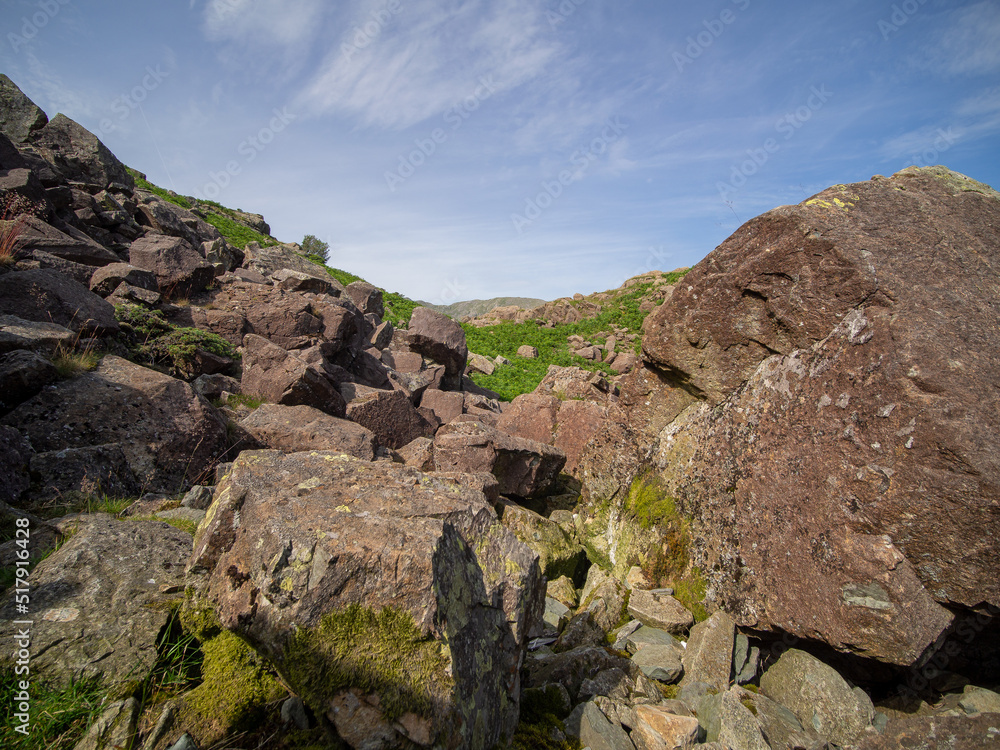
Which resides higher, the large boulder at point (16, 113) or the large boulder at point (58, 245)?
the large boulder at point (16, 113)

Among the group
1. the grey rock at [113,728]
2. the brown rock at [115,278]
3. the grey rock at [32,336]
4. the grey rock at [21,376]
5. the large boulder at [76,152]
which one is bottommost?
the grey rock at [113,728]

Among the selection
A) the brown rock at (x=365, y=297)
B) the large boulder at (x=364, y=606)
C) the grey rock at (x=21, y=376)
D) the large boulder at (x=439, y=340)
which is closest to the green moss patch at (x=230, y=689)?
the large boulder at (x=364, y=606)

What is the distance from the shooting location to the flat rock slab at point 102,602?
2.76 metres

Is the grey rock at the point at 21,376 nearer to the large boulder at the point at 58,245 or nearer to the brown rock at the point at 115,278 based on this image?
the large boulder at the point at 58,245

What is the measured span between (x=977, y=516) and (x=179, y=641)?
18.9 feet

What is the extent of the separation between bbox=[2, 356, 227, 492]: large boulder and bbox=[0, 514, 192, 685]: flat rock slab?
8.84 feet

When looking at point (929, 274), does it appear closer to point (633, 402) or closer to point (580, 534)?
point (633, 402)

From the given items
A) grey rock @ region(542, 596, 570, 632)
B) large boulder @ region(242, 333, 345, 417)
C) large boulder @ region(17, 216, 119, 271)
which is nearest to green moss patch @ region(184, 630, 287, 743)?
grey rock @ region(542, 596, 570, 632)

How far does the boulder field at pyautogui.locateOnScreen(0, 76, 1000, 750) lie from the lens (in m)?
2.77

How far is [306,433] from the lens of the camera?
7773 millimetres

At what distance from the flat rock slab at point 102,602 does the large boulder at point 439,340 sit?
13.6m

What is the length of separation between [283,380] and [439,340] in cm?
797

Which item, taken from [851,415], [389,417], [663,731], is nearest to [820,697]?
[663,731]

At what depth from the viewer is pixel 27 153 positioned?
1449cm
